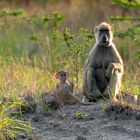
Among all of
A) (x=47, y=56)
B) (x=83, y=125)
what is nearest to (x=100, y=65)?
(x=83, y=125)

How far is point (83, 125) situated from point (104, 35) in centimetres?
243

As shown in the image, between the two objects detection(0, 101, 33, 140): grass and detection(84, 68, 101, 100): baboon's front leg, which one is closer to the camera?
detection(0, 101, 33, 140): grass

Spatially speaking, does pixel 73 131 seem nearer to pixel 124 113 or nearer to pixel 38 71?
pixel 124 113

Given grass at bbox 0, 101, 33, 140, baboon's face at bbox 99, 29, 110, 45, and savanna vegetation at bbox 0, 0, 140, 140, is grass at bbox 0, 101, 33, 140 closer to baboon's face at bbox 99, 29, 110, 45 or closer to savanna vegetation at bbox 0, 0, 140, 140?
savanna vegetation at bbox 0, 0, 140, 140

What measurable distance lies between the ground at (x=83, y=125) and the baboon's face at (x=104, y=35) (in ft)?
4.80

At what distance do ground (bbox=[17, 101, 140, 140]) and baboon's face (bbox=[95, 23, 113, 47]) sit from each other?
1.46 m

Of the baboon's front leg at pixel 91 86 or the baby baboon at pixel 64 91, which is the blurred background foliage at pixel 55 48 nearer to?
the baboon's front leg at pixel 91 86

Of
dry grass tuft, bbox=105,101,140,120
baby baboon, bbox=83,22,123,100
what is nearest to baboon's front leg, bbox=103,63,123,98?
baby baboon, bbox=83,22,123,100

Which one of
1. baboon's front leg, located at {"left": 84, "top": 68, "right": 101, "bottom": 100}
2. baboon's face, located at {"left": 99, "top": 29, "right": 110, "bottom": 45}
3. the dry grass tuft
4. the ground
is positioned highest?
baboon's face, located at {"left": 99, "top": 29, "right": 110, "bottom": 45}

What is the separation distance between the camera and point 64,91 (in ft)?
33.9

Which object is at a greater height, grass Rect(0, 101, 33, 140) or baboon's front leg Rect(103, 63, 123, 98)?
baboon's front leg Rect(103, 63, 123, 98)

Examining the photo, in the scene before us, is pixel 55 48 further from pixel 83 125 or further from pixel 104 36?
pixel 83 125

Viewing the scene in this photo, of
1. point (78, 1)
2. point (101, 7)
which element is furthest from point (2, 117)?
point (78, 1)

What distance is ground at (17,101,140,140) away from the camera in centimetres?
880
